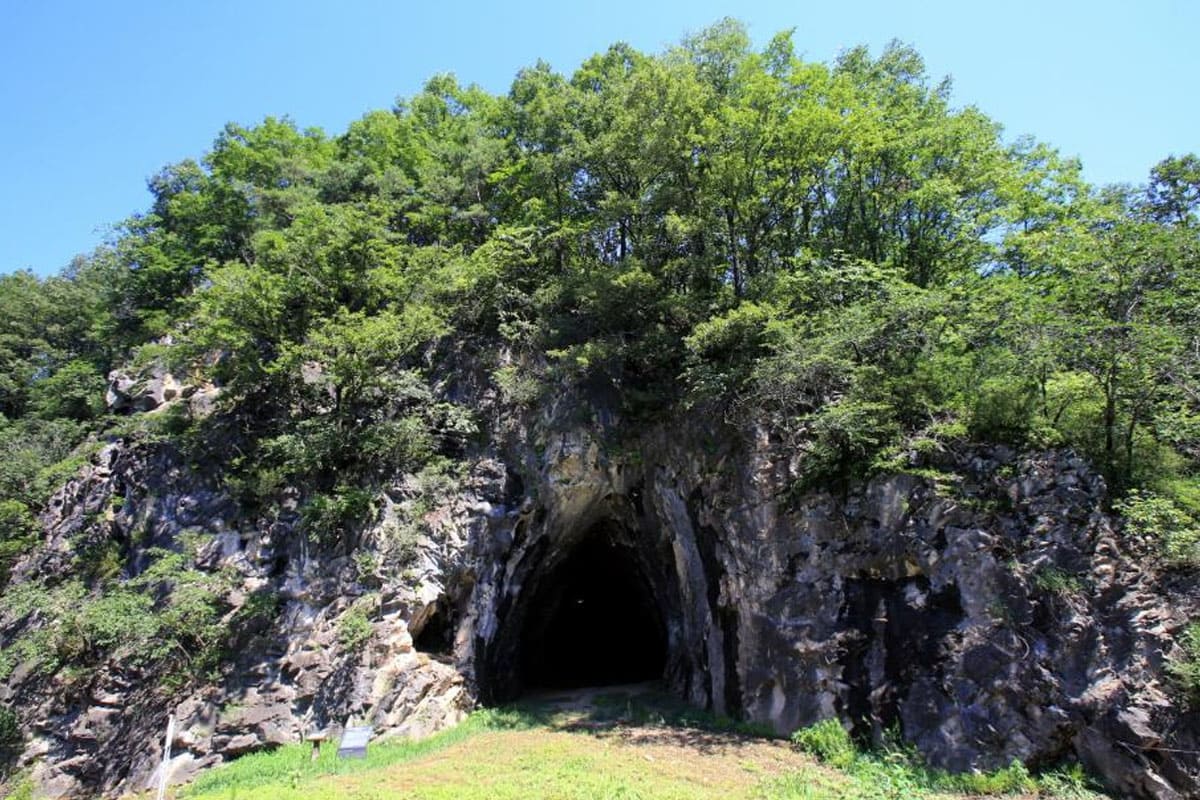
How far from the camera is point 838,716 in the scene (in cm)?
1023

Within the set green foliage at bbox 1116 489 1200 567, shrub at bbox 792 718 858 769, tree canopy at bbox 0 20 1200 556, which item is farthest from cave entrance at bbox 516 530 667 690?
green foliage at bbox 1116 489 1200 567

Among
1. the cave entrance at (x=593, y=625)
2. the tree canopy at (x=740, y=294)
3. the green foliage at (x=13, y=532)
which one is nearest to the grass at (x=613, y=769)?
the tree canopy at (x=740, y=294)

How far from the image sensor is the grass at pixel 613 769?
27.4ft

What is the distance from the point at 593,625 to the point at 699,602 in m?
10.8

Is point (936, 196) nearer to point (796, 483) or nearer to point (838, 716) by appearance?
point (796, 483)

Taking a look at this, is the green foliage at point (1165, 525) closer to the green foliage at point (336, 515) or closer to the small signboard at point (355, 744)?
the small signboard at point (355, 744)

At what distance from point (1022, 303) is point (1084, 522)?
3778 millimetres

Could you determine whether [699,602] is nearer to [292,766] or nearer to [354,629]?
[354,629]

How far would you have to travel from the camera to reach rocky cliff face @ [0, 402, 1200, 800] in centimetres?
854

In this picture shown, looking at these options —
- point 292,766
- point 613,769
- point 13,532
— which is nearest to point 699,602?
point 613,769

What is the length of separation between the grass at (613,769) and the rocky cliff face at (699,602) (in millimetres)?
443

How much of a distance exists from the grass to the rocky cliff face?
0.44m

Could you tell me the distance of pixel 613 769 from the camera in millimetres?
9438

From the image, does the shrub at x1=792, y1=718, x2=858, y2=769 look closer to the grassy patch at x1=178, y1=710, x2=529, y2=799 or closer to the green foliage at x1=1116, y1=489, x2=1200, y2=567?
the green foliage at x1=1116, y1=489, x2=1200, y2=567
